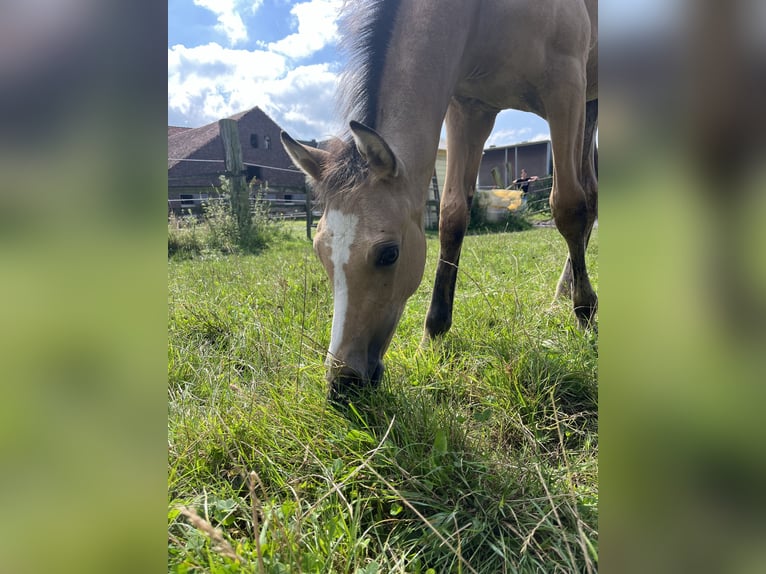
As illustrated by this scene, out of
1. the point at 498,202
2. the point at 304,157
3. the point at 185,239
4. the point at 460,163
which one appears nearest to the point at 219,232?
the point at 185,239

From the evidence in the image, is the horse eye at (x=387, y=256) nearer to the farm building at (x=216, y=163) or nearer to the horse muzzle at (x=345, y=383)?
the horse muzzle at (x=345, y=383)

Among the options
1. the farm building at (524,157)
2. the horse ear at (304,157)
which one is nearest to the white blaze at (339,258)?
the horse ear at (304,157)

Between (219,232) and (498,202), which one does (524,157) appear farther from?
(219,232)

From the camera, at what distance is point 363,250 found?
161 centimetres

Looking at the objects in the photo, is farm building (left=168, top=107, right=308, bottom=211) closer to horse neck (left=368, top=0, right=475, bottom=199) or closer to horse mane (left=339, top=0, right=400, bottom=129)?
horse mane (left=339, top=0, right=400, bottom=129)

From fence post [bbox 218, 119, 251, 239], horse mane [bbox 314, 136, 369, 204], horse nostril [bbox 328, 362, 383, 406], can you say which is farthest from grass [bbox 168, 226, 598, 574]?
fence post [bbox 218, 119, 251, 239]

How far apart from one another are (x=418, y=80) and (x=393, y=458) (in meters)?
1.59

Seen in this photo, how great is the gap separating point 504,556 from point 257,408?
84 centimetres

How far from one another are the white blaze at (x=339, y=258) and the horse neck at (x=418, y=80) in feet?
1.41

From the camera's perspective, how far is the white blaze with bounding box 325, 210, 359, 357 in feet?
5.18

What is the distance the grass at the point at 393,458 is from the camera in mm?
913
